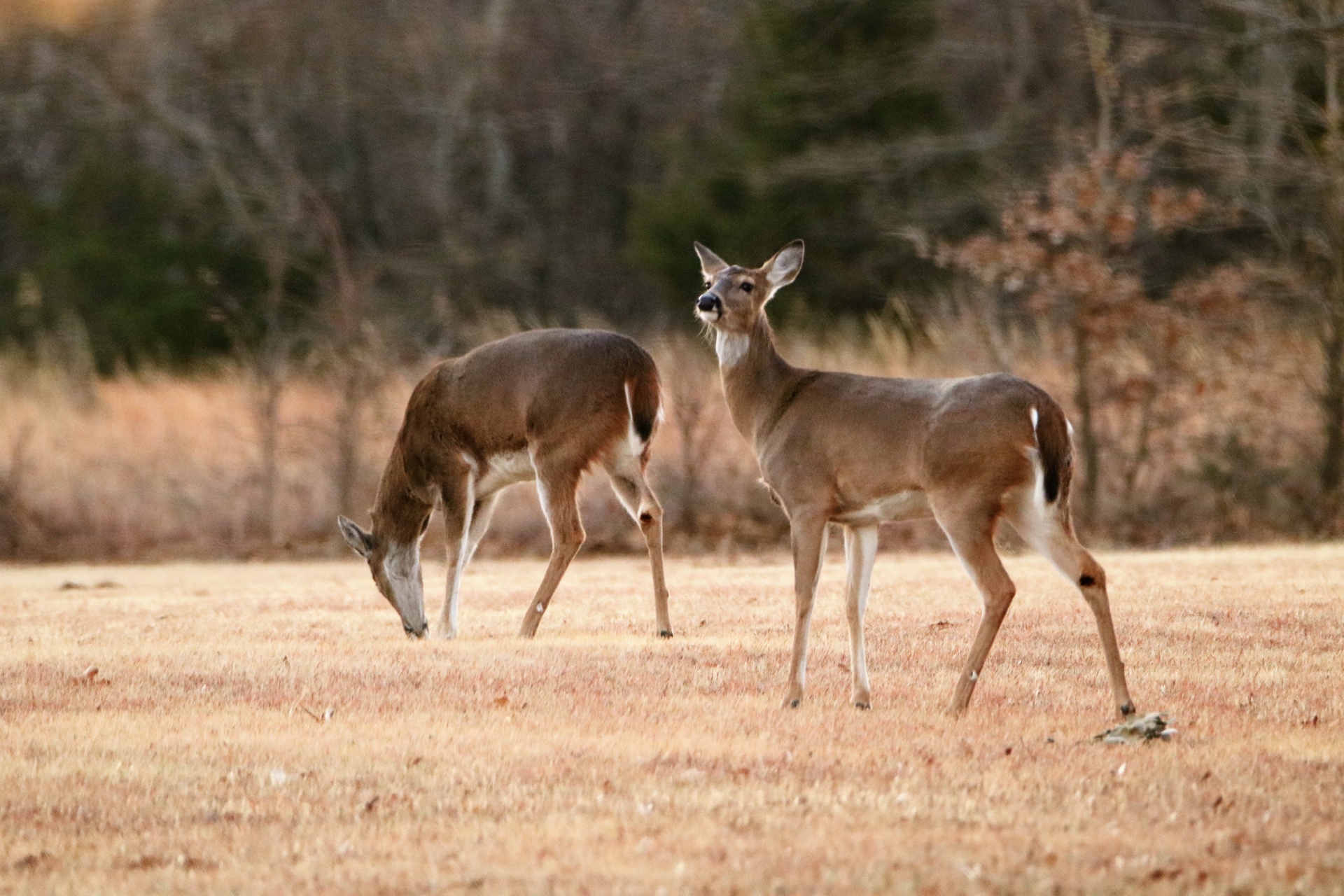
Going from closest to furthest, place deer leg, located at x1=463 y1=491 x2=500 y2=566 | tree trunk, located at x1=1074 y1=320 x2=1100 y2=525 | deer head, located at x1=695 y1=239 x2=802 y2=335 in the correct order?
1. deer head, located at x1=695 y1=239 x2=802 y2=335
2. deer leg, located at x1=463 y1=491 x2=500 y2=566
3. tree trunk, located at x1=1074 y1=320 x2=1100 y2=525

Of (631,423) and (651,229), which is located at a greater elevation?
(631,423)

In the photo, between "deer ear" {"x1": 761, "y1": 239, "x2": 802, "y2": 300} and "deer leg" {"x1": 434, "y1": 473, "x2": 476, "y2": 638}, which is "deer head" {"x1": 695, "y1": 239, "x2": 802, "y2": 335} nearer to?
"deer ear" {"x1": 761, "y1": 239, "x2": 802, "y2": 300}

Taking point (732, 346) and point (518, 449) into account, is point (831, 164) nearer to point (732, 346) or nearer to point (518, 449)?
point (518, 449)

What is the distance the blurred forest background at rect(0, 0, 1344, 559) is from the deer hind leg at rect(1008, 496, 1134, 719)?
36.1 ft

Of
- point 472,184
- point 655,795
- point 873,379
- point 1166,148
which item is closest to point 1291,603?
point 873,379

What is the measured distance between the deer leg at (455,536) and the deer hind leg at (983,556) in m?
4.25

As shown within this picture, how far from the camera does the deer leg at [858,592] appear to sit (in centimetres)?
843

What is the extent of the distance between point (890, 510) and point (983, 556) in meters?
0.58

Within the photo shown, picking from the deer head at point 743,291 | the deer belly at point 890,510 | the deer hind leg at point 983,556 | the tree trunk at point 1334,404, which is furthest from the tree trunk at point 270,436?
the deer hind leg at point 983,556

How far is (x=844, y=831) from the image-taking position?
6.14m

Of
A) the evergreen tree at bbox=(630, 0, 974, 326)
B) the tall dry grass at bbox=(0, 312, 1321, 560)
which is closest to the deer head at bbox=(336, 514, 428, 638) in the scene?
the tall dry grass at bbox=(0, 312, 1321, 560)

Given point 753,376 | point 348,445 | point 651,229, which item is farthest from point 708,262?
point 651,229

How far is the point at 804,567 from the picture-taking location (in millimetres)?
8305

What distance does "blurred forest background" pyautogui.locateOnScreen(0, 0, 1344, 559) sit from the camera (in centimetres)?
1967
